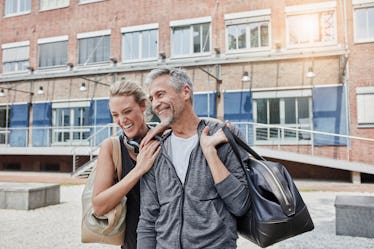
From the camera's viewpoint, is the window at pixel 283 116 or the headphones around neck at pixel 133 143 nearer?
the headphones around neck at pixel 133 143

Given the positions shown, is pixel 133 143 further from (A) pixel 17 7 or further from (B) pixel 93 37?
(A) pixel 17 7

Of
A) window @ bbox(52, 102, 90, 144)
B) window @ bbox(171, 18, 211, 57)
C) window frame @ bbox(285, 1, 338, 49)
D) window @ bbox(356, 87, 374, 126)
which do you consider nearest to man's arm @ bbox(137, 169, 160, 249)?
window @ bbox(356, 87, 374, 126)

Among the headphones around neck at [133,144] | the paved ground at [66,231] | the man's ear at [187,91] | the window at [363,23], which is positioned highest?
the window at [363,23]

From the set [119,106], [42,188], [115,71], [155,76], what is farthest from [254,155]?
[115,71]

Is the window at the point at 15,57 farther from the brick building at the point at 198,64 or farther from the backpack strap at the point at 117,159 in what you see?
the backpack strap at the point at 117,159

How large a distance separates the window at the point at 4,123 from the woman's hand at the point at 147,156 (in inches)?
830

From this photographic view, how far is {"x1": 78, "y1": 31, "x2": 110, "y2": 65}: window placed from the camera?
63.2 ft

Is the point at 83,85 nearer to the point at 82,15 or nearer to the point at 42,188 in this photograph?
the point at 82,15

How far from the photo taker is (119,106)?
6.21 feet

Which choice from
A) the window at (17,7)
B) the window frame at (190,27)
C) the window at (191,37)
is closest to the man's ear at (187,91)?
the window frame at (190,27)

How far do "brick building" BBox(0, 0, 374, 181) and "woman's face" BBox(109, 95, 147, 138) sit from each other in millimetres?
13453

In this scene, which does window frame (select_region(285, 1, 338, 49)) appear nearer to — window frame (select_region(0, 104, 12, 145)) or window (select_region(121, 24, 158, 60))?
window (select_region(121, 24, 158, 60))

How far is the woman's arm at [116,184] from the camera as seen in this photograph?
5.50 feet

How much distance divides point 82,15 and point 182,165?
20.4 meters
